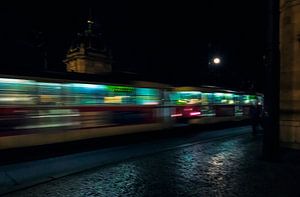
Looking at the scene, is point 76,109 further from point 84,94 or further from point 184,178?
point 184,178

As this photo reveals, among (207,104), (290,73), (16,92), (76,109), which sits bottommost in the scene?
(76,109)

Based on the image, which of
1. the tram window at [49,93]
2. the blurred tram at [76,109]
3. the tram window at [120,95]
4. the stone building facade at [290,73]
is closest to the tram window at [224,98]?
the blurred tram at [76,109]

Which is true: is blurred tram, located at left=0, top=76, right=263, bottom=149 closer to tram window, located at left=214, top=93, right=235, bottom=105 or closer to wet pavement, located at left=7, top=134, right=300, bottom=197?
wet pavement, located at left=7, top=134, right=300, bottom=197

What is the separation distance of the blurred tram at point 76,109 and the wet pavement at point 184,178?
356 cm

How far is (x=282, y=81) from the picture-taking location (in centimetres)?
1084

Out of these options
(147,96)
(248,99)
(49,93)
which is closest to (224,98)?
(248,99)

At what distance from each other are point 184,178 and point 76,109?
241 inches

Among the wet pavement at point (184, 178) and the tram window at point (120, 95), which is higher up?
the tram window at point (120, 95)

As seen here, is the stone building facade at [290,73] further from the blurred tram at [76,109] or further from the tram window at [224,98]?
the tram window at [224,98]

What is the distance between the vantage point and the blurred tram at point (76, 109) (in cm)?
1026

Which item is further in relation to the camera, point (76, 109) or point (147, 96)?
point (147, 96)

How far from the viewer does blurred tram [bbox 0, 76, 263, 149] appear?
10258 mm

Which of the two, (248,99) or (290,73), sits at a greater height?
(290,73)

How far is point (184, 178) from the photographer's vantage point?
7.16 metres
